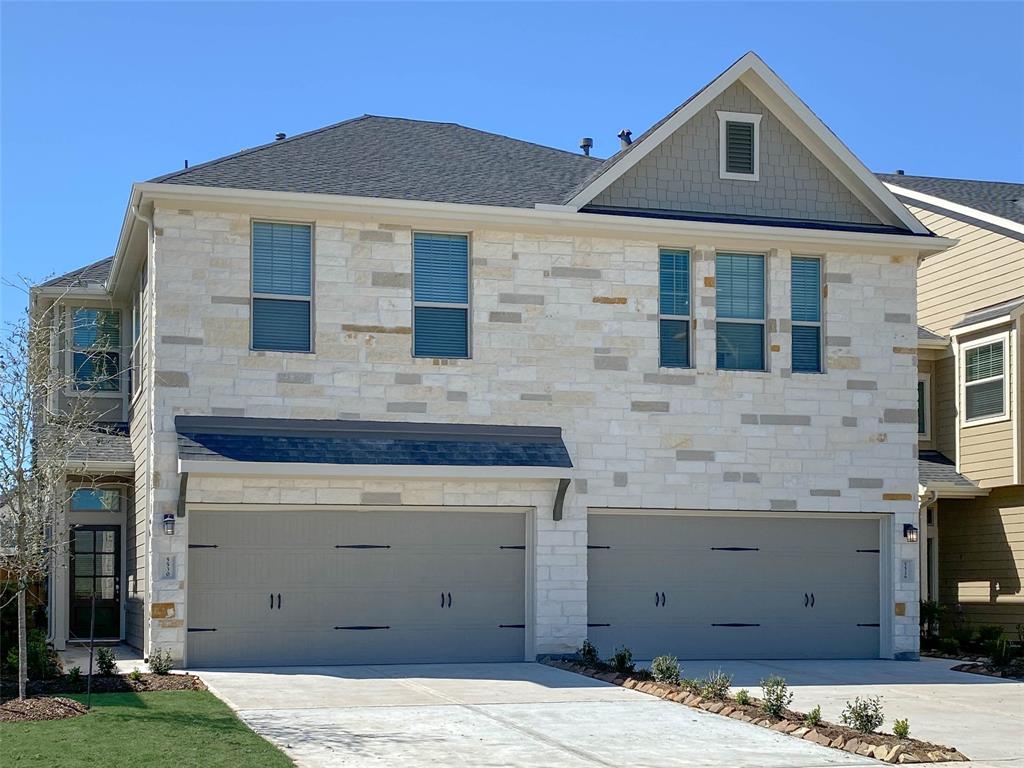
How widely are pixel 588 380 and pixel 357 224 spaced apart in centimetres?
380

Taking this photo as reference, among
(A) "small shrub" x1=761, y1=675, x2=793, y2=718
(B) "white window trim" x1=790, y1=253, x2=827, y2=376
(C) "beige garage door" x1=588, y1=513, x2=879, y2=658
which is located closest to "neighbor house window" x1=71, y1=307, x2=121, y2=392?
(C) "beige garage door" x1=588, y1=513, x2=879, y2=658

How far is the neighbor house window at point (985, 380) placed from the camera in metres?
22.5

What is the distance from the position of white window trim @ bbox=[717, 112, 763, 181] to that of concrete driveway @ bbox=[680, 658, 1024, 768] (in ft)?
23.0

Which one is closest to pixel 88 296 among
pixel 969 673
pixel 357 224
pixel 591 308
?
pixel 357 224

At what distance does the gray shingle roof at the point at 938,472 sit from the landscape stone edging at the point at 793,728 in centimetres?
888

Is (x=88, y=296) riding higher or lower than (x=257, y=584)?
higher

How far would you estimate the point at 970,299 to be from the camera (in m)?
23.9

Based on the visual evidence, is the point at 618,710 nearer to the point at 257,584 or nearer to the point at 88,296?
the point at 257,584

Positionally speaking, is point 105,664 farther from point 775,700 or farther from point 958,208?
point 958,208

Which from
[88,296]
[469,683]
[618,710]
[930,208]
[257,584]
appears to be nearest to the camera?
[618,710]

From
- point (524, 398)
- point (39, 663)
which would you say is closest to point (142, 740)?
point (39, 663)

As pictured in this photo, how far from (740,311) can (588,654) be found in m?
5.45

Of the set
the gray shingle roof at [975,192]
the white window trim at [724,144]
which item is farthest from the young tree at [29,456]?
the gray shingle roof at [975,192]

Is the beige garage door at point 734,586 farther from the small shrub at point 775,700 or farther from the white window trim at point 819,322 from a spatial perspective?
the small shrub at point 775,700
